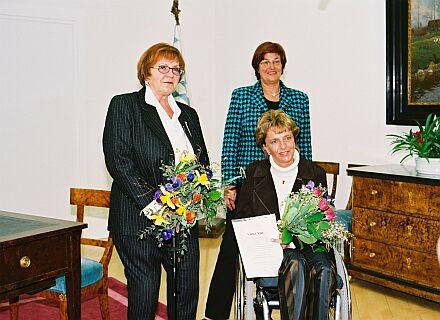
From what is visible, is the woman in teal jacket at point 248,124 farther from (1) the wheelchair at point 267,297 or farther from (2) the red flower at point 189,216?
(2) the red flower at point 189,216

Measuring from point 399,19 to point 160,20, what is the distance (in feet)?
8.56

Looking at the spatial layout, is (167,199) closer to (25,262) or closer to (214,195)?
(214,195)

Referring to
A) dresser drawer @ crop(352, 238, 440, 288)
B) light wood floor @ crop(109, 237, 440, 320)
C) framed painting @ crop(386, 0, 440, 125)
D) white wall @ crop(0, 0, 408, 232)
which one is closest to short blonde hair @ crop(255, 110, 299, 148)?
light wood floor @ crop(109, 237, 440, 320)

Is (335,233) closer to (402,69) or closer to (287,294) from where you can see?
(287,294)

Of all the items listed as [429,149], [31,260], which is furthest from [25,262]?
[429,149]

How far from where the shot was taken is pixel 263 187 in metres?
3.28

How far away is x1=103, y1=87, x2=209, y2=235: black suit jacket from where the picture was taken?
2.97 m

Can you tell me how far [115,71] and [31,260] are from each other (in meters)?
4.12

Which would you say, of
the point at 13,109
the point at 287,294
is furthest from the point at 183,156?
the point at 13,109

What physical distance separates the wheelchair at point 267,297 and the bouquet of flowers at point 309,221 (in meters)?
0.14

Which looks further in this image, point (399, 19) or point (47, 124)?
point (47, 124)

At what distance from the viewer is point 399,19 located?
5035 millimetres

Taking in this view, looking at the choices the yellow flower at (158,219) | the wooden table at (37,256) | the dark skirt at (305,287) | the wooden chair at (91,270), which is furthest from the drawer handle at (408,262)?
the wooden table at (37,256)

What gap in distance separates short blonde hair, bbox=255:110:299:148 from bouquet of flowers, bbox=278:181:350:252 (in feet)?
1.38
